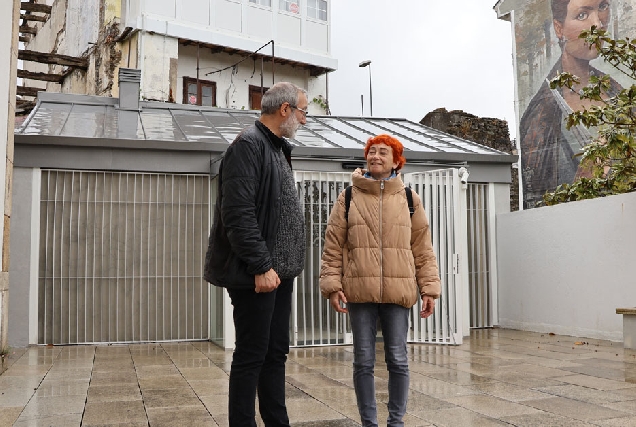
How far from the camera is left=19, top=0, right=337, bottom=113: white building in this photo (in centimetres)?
2019

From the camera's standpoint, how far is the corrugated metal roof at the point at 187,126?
34.1ft

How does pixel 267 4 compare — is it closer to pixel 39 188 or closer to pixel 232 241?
pixel 39 188

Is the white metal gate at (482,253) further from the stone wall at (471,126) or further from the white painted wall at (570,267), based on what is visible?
the stone wall at (471,126)

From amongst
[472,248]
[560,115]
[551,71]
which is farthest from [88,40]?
[472,248]

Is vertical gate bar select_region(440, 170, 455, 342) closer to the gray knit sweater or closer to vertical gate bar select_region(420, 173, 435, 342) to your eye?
vertical gate bar select_region(420, 173, 435, 342)

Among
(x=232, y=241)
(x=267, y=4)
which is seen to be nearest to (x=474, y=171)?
(x=232, y=241)

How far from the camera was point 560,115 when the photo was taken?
72.8 feet

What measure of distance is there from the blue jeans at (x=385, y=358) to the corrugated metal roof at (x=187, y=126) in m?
6.32

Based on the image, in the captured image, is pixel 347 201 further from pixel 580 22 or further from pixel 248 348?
pixel 580 22

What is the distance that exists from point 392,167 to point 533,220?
7.29 meters

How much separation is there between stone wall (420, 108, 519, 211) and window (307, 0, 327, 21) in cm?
795

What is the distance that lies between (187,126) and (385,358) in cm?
838

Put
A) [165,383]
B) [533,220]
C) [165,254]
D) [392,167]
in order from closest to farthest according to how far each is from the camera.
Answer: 1. [392,167]
2. [165,383]
3. [165,254]
4. [533,220]

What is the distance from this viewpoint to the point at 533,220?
10883mm
